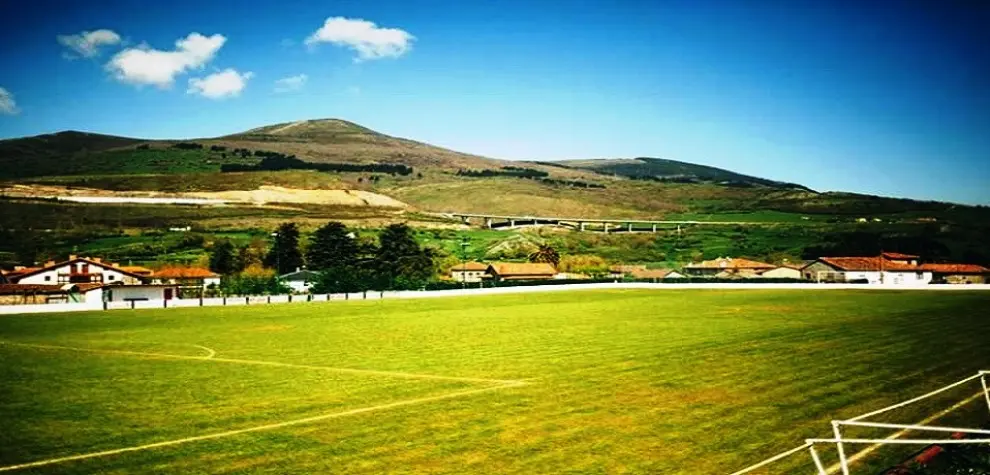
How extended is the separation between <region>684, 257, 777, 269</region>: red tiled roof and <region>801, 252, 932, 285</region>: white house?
7522 mm

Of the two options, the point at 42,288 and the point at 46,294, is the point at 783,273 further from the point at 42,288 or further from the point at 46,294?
the point at 42,288

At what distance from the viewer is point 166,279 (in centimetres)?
9975

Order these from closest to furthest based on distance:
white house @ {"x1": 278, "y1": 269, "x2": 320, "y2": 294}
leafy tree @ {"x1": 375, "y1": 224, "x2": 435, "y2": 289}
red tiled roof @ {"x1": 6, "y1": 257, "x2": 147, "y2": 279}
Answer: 1. red tiled roof @ {"x1": 6, "y1": 257, "x2": 147, "y2": 279}
2. white house @ {"x1": 278, "y1": 269, "x2": 320, "y2": 294}
3. leafy tree @ {"x1": 375, "y1": 224, "x2": 435, "y2": 289}

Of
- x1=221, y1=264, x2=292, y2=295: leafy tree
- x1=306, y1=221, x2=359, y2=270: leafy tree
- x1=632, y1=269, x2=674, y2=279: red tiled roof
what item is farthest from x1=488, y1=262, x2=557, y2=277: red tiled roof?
x1=221, y1=264, x2=292, y2=295: leafy tree

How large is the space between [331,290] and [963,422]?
78264 millimetres

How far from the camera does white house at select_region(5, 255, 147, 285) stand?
93188 mm

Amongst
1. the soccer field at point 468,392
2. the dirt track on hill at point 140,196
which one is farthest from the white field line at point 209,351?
the dirt track on hill at point 140,196

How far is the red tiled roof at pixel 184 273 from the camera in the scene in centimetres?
10162

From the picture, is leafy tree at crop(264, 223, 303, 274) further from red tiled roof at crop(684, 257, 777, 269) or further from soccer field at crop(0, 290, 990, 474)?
soccer field at crop(0, 290, 990, 474)

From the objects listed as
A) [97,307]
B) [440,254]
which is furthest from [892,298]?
[440,254]

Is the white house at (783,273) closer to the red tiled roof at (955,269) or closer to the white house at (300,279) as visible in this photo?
the red tiled roof at (955,269)

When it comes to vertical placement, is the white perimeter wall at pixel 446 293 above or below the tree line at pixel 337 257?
below

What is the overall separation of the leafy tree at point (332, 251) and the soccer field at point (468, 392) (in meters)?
71.0

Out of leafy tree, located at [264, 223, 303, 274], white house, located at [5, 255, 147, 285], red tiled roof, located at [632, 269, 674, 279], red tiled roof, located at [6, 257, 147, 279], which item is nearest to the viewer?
red tiled roof, located at [6, 257, 147, 279]
